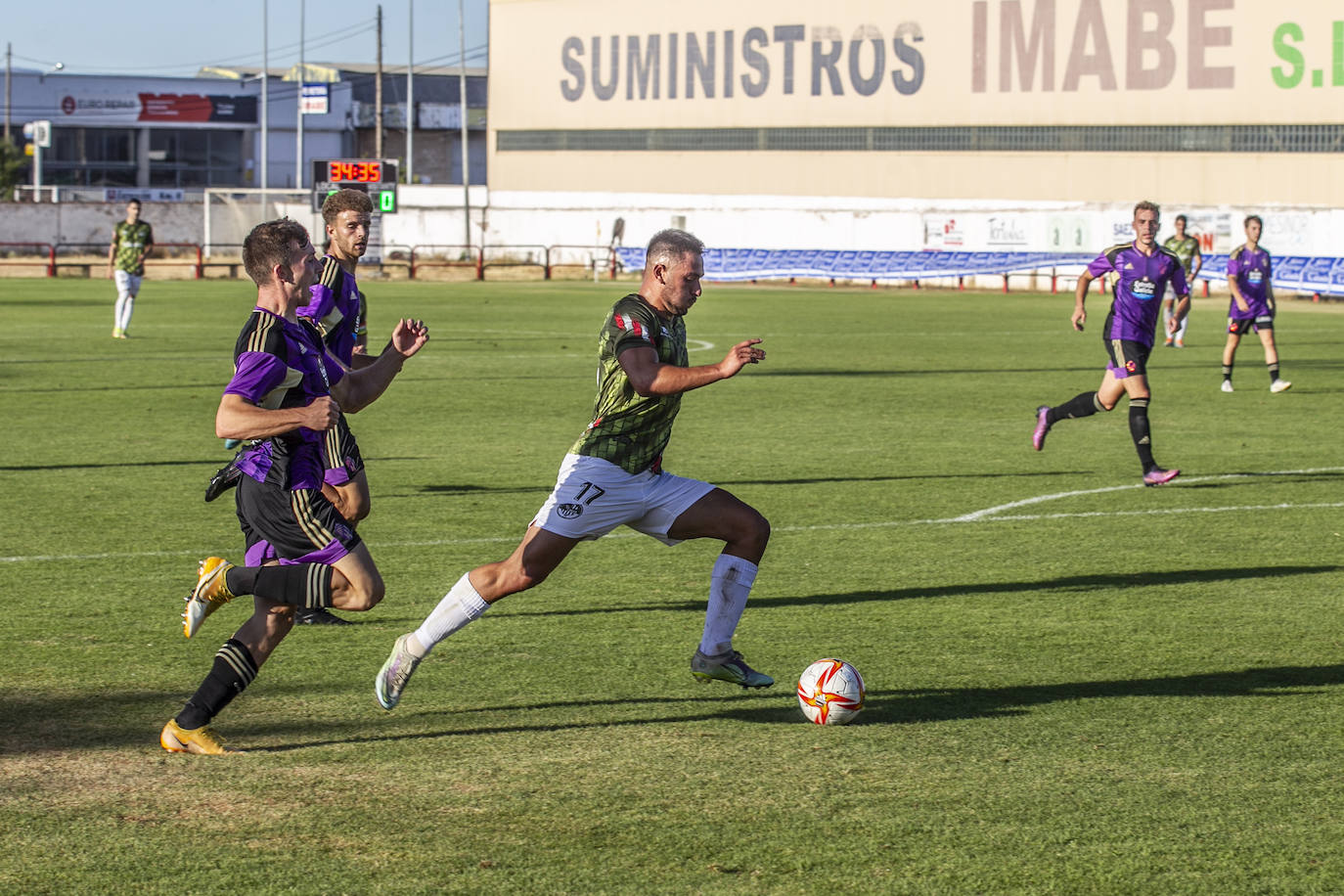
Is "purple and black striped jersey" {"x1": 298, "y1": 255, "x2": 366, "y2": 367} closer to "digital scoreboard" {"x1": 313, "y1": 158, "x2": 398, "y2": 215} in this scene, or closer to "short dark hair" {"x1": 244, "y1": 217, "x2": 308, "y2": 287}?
"short dark hair" {"x1": 244, "y1": 217, "x2": 308, "y2": 287}

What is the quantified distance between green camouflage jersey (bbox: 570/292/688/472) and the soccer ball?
1036 mm

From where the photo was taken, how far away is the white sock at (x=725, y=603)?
6.72 metres

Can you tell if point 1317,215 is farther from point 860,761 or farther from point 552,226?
point 860,761

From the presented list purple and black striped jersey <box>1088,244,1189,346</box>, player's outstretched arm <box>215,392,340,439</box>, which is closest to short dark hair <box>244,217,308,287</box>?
player's outstretched arm <box>215,392,340,439</box>

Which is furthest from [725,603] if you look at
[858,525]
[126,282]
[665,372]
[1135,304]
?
[126,282]

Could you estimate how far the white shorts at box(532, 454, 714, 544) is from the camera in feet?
21.1

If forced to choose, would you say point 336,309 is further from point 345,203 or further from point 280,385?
point 280,385

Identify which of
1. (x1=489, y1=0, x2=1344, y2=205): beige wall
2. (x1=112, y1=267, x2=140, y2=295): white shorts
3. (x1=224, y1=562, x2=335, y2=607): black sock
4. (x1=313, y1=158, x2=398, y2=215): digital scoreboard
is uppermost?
(x1=489, y1=0, x2=1344, y2=205): beige wall

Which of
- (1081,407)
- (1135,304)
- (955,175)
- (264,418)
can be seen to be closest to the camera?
(264,418)

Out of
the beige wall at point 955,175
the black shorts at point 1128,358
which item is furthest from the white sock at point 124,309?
the beige wall at point 955,175

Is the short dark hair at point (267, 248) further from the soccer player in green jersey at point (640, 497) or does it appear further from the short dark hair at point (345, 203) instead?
the short dark hair at point (345, 203)

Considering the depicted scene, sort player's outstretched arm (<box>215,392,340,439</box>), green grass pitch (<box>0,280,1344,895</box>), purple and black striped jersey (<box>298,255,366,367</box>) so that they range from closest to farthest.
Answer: green grass pitch (<box>0,280,1344,895</box>) → player's outstretched arm (<box>215,392,340,439</box>) → purple and black striped jersey (<box>298,255,366,367</box>)

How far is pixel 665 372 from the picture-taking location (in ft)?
20.3

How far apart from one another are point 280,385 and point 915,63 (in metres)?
51.3
